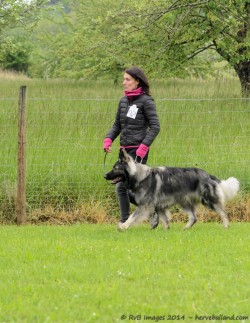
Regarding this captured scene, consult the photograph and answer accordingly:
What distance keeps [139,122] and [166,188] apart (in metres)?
1.03

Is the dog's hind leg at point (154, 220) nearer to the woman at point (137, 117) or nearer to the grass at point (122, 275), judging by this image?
the grass at point (122, 275)

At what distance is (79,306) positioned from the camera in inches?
197

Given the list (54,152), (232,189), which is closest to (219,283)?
(232,189)

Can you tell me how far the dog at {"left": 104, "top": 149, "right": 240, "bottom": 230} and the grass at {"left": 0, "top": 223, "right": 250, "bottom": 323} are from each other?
1.54 ft

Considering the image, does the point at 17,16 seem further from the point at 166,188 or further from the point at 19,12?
the point at 166,188

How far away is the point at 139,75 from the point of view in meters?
8.32

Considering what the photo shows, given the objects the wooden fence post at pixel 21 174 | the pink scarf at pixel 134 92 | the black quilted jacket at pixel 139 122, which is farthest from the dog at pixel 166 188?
the wooden fence post at pixel 21 174

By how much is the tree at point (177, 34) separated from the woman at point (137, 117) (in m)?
7.72

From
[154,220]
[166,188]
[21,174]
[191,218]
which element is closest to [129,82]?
[166,188]

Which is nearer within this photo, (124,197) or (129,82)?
(129,82)

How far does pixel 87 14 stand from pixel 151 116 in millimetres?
23362

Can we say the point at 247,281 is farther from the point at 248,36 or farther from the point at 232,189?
the point at 248,36

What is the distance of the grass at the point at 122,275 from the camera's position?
4.93 metres

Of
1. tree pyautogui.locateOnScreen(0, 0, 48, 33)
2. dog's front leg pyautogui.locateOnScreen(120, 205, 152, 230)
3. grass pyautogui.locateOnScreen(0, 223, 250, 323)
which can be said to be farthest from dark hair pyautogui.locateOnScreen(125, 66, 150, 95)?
tree pyautogui.locateOnScreen(0, 0, 48, 33)
